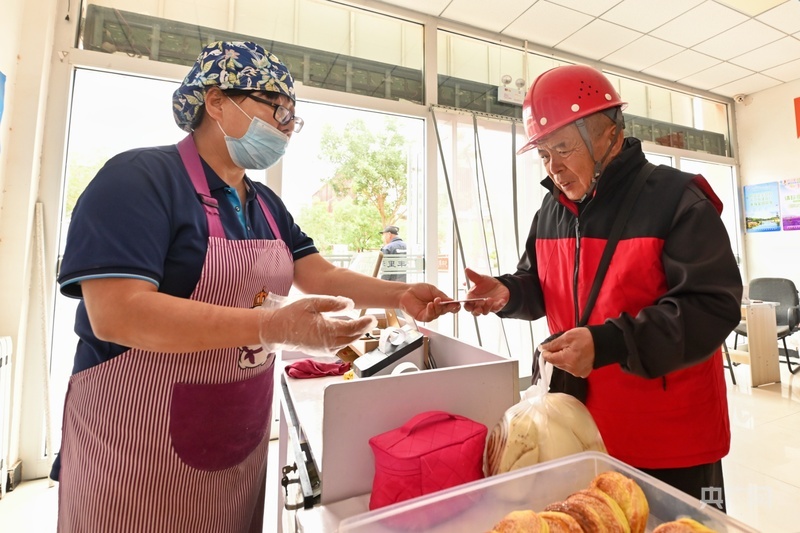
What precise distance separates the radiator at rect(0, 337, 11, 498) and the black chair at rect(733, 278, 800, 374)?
5653mm

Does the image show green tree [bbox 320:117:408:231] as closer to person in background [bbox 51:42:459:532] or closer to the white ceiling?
the white ceiling

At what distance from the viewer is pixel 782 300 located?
13.6ft

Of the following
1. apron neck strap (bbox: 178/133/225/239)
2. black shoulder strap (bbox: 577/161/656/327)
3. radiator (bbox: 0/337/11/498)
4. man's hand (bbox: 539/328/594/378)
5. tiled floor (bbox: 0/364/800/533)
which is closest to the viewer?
man's hand (bbox: 539/328/594/378)

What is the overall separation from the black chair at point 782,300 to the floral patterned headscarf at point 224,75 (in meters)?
4.70

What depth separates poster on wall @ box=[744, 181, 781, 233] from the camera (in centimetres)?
484

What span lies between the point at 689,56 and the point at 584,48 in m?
1.23

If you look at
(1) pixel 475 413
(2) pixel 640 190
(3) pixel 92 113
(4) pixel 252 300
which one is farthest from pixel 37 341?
(2) pixel 640 190

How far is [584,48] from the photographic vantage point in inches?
151

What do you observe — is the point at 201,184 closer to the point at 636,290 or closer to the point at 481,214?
the point at 636,290

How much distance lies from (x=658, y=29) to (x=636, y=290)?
152 inches

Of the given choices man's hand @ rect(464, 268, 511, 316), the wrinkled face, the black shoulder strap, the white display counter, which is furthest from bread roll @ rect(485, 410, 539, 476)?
the wrinkled face

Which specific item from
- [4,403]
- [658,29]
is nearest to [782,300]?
[658,29]

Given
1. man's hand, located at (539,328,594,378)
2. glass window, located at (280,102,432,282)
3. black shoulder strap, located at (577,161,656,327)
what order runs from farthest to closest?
glass window, located at (280,102,432,282), black shoulder strap, located at (577,161,656,327), man's hand, located at (539,328,594,378)

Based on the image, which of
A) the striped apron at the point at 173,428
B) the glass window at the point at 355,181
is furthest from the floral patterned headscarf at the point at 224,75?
the glass window at the point at 355,181
